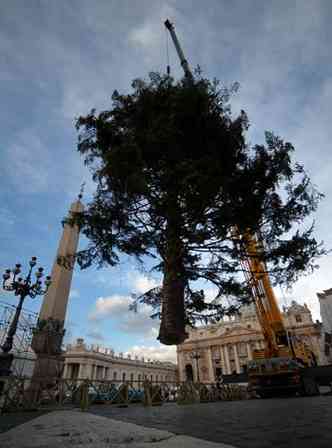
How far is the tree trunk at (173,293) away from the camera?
22.6 ft

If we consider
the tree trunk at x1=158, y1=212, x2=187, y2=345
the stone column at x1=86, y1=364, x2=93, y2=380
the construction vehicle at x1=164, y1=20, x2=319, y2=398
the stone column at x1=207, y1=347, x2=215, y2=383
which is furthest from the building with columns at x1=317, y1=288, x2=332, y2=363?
the stone column at x1=86, y1=364, x2=93, y2=380

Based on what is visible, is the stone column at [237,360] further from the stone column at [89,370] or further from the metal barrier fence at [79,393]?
the metal barrier fence at [79,393]

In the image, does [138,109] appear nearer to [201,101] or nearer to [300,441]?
[201,101]

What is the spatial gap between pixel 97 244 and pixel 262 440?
6.74 m

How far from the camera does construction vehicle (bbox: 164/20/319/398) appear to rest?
9094 mm

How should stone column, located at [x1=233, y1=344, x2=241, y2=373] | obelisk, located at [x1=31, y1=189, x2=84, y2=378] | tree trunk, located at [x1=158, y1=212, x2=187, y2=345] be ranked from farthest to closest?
stone column, located at [x1=233, y1=344, x2=241, y2=373]
obelisk, located at [x1=31, y1=189, x2=84, y2=378]
tree trunk, located at [x1=158, y1=212, x2=187, y2=345]

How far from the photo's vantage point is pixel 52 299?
45.4ft

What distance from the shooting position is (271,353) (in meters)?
14.6

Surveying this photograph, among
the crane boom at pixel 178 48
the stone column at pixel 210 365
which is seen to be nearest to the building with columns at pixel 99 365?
the stone column at pixel 210 365

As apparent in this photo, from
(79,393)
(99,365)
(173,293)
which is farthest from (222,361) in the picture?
(173,293)

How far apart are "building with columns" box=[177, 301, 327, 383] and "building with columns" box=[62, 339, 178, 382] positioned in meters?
11.0

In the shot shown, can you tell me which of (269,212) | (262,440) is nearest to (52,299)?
(269,212)

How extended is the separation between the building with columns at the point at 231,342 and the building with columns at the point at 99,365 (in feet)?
36.0

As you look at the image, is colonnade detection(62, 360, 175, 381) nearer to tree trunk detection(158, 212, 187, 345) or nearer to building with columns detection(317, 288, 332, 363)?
building with columns detection(317, 288, 332, 363)
